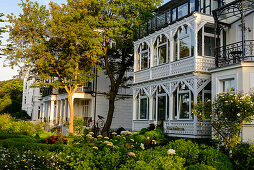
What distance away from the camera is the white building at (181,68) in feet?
57.1

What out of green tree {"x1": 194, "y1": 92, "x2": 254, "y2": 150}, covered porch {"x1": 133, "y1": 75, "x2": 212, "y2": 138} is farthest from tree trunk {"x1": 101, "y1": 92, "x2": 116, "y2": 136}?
green tree {"x1": 194, "y1": 92, "x2": 254, "y2": 150}

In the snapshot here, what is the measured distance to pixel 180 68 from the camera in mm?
19141

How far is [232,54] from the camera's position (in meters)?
16.9

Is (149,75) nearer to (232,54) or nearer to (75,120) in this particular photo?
(232,54)

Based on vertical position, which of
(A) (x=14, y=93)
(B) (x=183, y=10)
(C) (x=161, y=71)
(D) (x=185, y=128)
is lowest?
(D) (x=185, y=128)

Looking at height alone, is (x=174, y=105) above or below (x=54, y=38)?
below

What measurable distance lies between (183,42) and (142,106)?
6.56m

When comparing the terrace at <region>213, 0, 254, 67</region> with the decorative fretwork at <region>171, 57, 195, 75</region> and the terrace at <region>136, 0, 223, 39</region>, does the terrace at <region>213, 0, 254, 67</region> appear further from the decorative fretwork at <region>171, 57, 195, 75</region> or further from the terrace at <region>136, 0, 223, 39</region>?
the decorative fretwork at <region>171, 57, 195, 75</region>

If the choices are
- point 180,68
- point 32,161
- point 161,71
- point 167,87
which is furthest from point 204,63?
point 32,161

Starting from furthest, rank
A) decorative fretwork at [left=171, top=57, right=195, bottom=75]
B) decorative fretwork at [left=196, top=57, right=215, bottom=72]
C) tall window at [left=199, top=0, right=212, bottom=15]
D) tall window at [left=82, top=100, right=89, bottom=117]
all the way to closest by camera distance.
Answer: tall window at [left=82, top=100, right=89, bottom=117]
tall window at [left=199, top=0, right=212, bottom=15]
decorative fretwork at [left=171, top=57, right=195, bottom=75]
decorative fretwork at [left=196, top=57, right=215, bottom=72]

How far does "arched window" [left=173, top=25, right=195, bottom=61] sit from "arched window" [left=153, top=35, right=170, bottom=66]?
3.16ft

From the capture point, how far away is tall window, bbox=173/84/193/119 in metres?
18.7

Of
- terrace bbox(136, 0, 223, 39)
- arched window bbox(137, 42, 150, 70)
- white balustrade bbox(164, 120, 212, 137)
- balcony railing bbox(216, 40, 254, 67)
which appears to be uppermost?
terrace bbox(136, 0, 223, 39)

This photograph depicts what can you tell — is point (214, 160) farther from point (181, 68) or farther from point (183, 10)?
point (183, 10)
